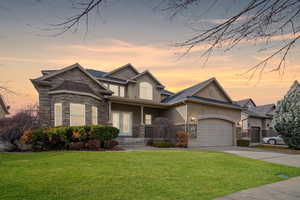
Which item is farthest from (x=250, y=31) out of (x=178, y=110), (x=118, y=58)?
(x=178, y=110)

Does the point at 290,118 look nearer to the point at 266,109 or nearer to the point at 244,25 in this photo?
the point at 266,109

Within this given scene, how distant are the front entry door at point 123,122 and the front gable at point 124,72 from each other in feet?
14.6

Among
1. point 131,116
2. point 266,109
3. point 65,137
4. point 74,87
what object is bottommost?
point 65,137

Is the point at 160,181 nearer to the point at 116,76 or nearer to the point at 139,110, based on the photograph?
the point at 139,110

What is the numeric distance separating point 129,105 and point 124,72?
4.29 metres

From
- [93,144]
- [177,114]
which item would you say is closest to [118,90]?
[177,114]

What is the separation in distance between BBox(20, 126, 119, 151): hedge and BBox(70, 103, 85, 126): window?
246 cm

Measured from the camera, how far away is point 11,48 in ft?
18.6

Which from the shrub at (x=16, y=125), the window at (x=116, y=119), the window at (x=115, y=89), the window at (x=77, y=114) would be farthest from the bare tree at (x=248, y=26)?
the window at (x=115, y=89)

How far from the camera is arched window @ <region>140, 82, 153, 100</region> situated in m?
19.3

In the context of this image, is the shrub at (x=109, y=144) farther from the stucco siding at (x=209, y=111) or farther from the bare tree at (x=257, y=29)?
the bare tree at (x=257, y=29)

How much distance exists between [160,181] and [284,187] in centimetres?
307

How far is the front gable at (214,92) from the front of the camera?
62.1 ft

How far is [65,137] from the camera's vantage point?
10508 millimetres
